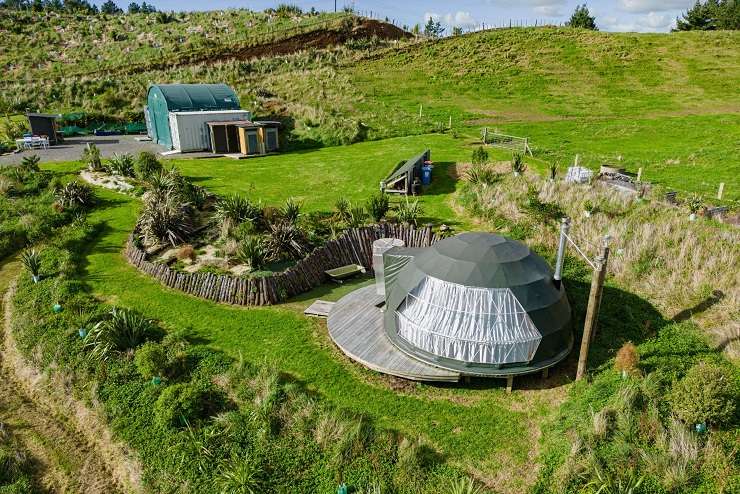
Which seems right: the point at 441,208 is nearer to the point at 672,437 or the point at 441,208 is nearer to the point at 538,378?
the point at 538,378

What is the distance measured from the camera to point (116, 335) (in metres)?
14.4

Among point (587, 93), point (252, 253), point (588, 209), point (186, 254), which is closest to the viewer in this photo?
point (252, 253)

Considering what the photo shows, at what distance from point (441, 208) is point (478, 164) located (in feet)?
17.0

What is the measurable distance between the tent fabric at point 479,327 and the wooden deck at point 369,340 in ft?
2.22

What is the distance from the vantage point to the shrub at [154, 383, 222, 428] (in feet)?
38.7

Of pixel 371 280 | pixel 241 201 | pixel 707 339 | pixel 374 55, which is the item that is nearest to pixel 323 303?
pixel 371 280

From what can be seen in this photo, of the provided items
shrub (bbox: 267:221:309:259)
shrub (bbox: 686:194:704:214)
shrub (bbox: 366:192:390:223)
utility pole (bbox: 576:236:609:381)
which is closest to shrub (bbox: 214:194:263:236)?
shrub (bbox: 267:221:309:259)

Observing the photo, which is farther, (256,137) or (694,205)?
(256,137)

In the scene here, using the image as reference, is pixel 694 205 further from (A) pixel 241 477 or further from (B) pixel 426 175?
(A) pixel 241 477

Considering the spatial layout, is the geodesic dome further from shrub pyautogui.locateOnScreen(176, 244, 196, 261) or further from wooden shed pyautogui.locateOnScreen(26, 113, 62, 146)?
wooden shed pyautogui.locateOnScreen(26, 113, 62, 146)

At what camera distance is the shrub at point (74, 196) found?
2498cm

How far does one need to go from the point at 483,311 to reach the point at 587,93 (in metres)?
51.6

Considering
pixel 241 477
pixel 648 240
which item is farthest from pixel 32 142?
pixel 648 240

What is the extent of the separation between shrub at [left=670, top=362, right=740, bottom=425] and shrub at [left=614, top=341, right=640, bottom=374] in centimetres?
150
